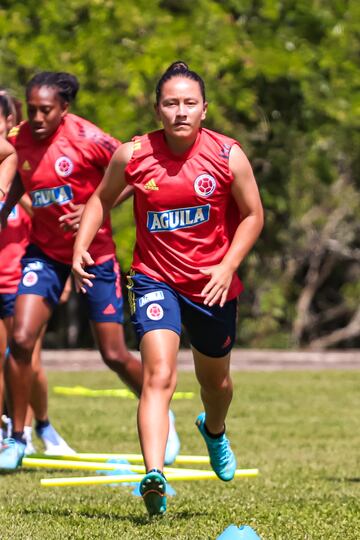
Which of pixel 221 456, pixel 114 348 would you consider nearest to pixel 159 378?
pixel 221 456

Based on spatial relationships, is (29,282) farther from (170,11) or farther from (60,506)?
(170,11)

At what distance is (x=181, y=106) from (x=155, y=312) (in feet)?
3.49

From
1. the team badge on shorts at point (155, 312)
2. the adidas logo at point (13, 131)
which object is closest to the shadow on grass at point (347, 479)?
the team badge on shorts at point (155, 312)

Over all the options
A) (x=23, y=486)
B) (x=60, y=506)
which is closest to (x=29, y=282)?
(x=23, y=486)

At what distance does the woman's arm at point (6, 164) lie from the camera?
7189 millimetres

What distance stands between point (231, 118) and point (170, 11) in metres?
2.09

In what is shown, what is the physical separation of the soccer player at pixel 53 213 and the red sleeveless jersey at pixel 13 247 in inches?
43.9

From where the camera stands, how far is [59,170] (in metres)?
8.17

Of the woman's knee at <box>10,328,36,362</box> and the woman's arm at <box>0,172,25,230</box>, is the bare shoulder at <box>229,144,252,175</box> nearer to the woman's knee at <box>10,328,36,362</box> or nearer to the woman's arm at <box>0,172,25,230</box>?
the woman's arm at <box>0,172,25,230</box>

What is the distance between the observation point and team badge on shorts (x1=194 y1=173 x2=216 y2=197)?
6.45 meters

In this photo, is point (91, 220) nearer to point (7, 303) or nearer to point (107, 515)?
point (107, 515)

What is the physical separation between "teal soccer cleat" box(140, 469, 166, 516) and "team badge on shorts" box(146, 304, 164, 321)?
848 mm

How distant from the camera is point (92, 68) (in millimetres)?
20234

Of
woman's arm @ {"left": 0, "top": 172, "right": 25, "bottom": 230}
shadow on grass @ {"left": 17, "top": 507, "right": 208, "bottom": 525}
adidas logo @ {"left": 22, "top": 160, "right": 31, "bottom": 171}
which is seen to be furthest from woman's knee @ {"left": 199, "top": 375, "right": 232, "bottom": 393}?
adidas logo @ {"left": 22, "top": 160, "right": 31, "bottom": 171}
